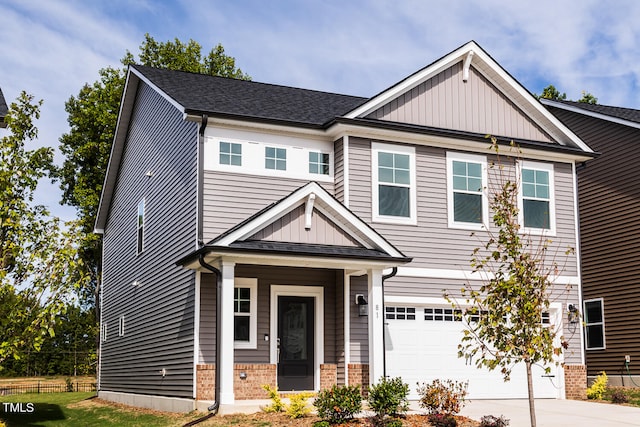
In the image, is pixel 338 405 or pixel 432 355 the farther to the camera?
pixel 432 355

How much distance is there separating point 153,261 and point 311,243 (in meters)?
5.78

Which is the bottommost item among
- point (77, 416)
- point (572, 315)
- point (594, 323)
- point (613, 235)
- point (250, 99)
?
point (77, 416)

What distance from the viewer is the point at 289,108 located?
19.2 meters

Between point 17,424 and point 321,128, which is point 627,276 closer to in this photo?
point 321,128

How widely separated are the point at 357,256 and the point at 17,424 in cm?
847

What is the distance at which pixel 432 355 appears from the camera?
18.3 meters

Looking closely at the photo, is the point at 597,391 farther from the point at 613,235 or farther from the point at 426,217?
the point at 426,217

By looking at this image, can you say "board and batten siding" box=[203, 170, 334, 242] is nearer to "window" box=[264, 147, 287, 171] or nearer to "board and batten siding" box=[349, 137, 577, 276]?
"window" box=[264, 147, 287, 171]

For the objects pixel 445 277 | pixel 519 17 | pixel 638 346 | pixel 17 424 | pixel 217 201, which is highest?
pixel 519 17

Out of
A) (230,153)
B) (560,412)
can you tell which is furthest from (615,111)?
(230,153)

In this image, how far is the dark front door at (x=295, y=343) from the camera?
17328mm

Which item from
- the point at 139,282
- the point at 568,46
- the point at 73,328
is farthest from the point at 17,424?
the point at 73,328

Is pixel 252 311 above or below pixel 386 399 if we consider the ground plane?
above

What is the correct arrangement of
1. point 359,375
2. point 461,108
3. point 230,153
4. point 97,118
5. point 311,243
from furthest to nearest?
point 97,118
point 461,108
point 230,153
point 359,375
point 311,243
